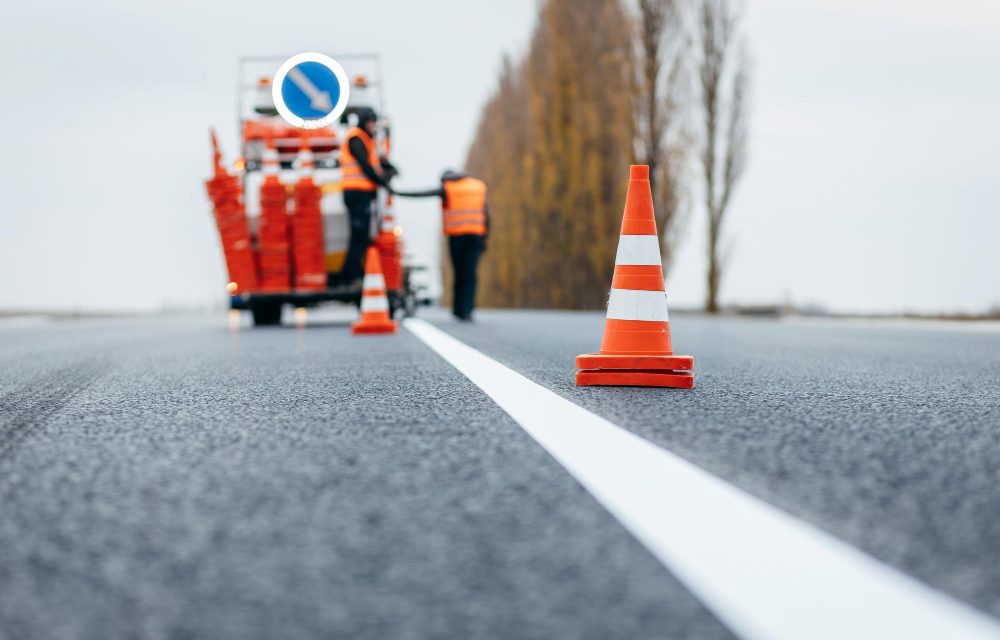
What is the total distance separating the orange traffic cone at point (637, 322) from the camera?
5602mm

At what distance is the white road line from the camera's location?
1.93m

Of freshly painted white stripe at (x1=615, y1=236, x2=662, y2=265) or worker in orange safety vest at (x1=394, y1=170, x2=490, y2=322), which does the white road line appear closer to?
freshly painted white stripe at (x1=615, y1=236, x2=662, y2=265)

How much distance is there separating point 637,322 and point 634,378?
0.30 meters

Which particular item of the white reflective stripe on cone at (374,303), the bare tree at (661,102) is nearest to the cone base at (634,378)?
the white reflective stripe on cone at (374,303)

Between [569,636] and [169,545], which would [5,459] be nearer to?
[169,545]

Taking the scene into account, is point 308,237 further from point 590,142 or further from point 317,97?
point 590,142

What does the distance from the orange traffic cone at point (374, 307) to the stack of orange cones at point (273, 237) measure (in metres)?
2.50

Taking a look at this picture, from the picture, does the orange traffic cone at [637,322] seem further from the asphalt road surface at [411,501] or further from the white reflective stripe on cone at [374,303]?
the white reflective stripe on cone at [374,303]

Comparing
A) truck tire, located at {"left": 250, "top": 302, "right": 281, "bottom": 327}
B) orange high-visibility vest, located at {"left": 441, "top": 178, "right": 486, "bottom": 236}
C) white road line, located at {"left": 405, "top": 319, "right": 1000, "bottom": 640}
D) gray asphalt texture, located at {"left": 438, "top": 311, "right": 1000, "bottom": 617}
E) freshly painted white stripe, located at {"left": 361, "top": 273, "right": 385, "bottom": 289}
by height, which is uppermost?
orange high-visibility vest, located at {"left": 441, "top": 178, "right": 486, "bottom": 236}

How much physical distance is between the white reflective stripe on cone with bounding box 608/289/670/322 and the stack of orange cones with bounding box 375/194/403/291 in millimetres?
9353

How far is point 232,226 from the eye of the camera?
47.3ft

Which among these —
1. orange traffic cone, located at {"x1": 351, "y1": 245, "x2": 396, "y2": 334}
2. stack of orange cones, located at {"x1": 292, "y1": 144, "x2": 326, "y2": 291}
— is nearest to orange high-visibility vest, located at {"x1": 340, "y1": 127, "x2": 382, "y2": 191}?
stack of orange cones, located at {"x1": 292, "y1": 144, "x2": 326, "y2": 291}

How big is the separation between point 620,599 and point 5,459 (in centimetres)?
222

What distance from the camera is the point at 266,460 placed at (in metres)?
3.47
